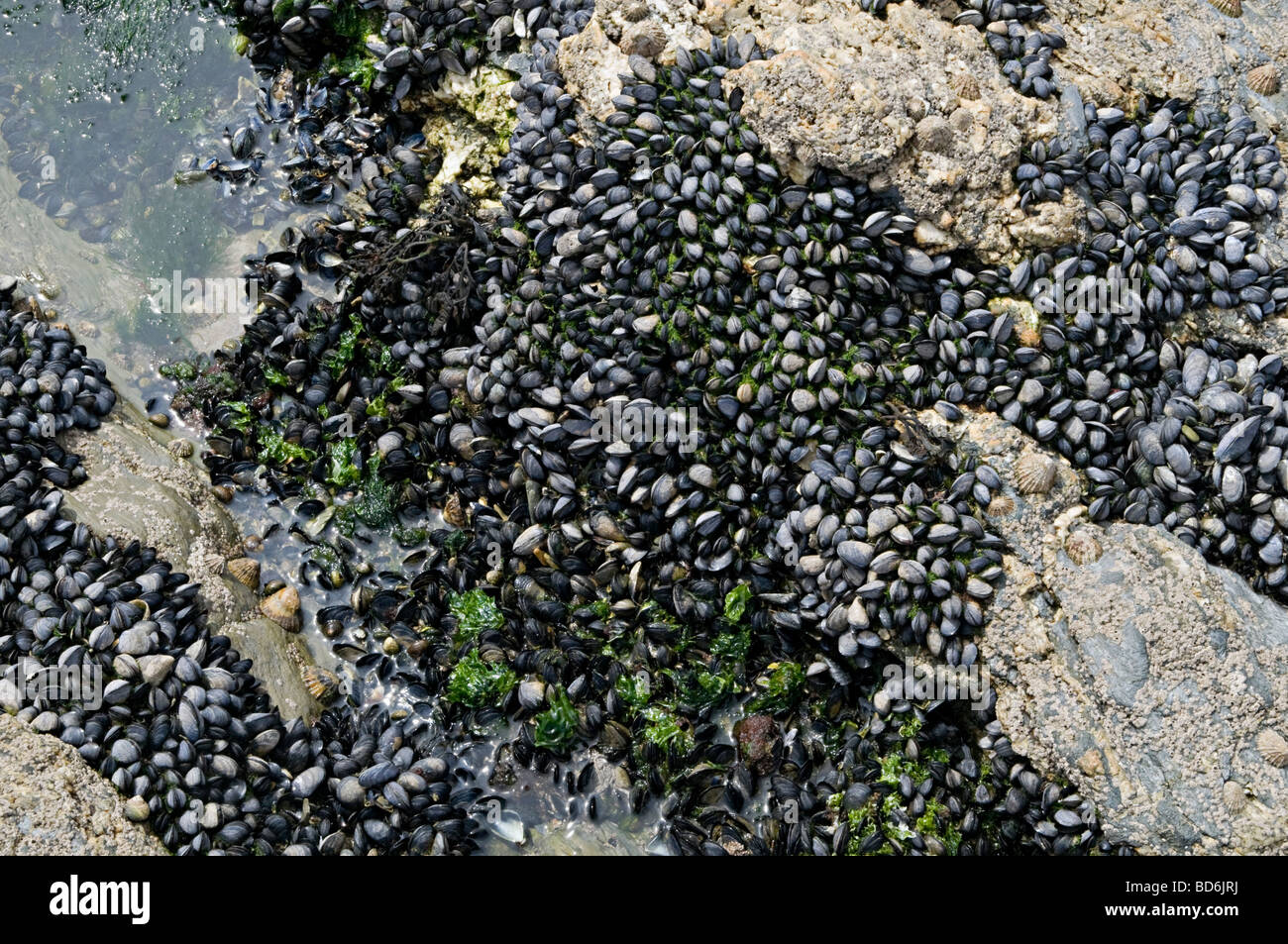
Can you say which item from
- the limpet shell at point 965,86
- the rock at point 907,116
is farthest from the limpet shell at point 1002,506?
the limpet shell at point 965,86

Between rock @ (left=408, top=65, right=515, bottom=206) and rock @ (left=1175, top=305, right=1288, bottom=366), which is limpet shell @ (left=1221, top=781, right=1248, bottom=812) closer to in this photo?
rock @ (left=1175, top=305, right=1288, bottom=366)

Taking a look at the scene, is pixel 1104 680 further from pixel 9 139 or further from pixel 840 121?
pixel 9 139

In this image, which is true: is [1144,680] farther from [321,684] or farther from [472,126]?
[472,126]

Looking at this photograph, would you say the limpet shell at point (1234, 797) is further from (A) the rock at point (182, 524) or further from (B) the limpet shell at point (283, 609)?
(B) the limpet shell at point (283, 609)

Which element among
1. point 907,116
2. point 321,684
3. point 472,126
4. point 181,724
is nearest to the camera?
point 181,724

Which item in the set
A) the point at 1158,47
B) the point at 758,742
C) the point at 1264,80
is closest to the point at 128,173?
the point at 758,742

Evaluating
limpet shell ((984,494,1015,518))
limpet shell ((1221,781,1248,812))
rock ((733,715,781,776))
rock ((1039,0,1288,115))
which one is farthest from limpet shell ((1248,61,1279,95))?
rock ((733,715,781,776))

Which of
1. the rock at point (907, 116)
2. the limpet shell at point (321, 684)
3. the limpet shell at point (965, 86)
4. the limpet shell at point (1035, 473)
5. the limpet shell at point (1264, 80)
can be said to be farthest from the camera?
the limpet shell at point (1264, 80)
